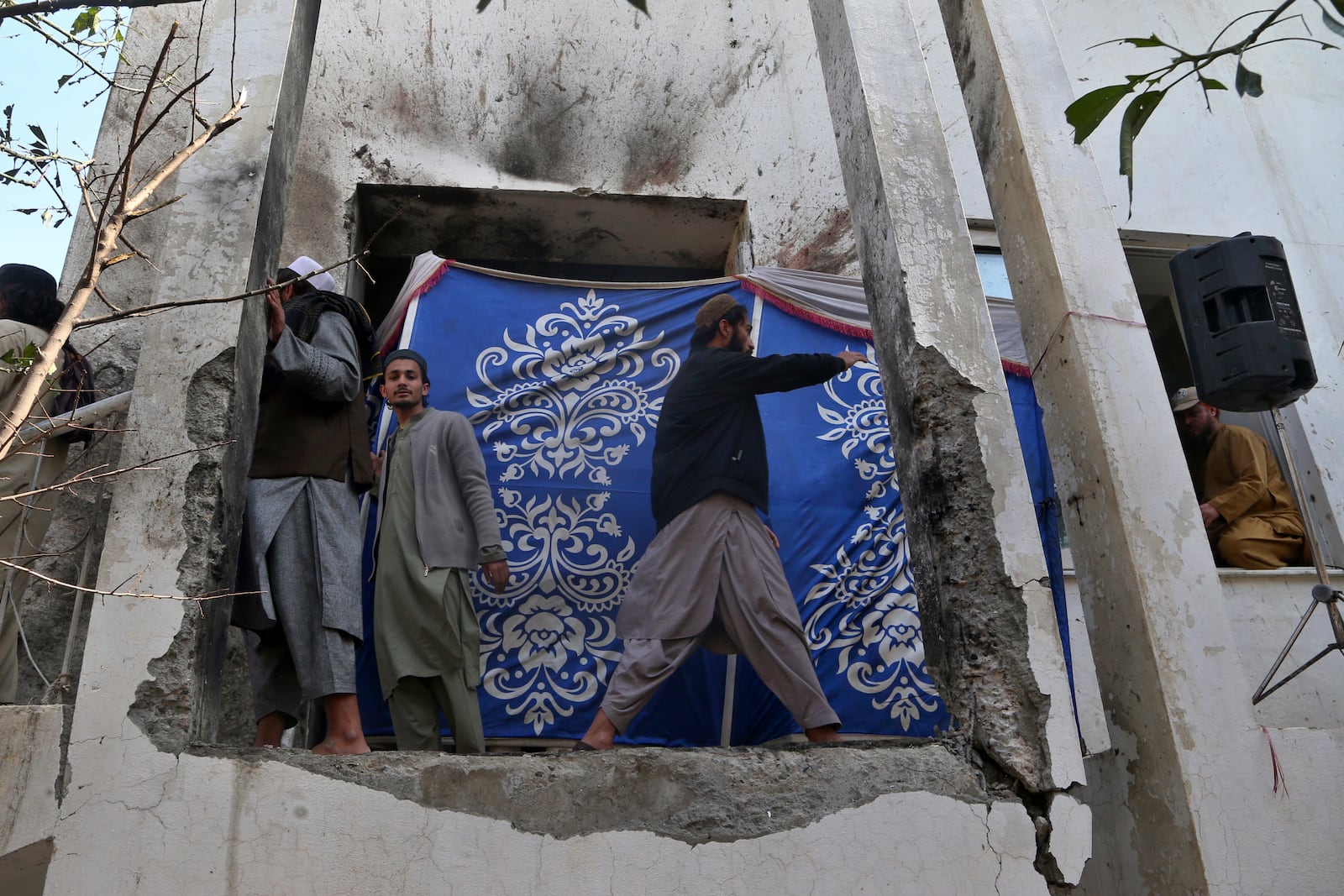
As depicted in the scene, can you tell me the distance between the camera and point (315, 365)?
148 inches

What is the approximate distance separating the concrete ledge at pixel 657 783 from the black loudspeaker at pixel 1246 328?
2.05 metres

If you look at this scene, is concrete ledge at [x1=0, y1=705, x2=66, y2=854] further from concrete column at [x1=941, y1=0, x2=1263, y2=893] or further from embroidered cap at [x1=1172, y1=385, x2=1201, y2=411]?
embroidered cap at [x1=1172, y1=385, x2=1201, y2=411]

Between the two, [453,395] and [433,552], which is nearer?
[433,552]

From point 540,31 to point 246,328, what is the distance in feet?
12.1

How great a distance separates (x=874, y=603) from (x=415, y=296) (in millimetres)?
2340

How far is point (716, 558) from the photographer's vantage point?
4.04 meters

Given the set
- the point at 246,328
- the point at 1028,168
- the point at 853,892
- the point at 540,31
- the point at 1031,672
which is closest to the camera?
the point at 853,892

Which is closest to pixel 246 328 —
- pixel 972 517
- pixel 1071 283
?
pixel 972 517

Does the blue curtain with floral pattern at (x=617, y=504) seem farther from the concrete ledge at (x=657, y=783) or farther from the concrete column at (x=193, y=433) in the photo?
the concrete column at (x=193, y=433)

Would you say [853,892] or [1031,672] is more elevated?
[1031,672]

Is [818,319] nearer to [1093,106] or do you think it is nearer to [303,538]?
[303,538]

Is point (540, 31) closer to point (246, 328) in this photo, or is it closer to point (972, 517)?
point (246, 328)

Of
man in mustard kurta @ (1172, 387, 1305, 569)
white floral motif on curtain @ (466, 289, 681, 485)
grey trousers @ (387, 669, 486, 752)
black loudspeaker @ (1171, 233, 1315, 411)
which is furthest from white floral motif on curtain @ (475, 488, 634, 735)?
man in mustard kurta @ (1172, 387, 1305, 569)

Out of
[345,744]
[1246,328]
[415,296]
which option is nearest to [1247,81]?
[1246,328]
